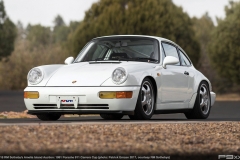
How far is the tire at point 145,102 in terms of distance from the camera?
1167 cm

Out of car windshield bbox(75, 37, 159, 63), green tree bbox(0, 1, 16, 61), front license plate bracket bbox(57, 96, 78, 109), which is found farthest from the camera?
green tree bbox(0, 1, 16, 61)

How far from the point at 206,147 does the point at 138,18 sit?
38257 mm

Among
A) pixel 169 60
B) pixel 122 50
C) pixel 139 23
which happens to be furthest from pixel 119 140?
pixel 139 23

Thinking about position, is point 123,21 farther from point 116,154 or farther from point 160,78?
point 116,154

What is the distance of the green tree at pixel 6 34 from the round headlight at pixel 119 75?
123 ft

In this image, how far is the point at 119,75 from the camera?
37.3ft

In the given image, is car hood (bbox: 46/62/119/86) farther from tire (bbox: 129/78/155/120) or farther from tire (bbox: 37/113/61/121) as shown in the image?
tire (bbox: 37/113/61/121)

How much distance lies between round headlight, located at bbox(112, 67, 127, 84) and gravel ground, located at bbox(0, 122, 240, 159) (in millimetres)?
1546

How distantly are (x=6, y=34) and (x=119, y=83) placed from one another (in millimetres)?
38144

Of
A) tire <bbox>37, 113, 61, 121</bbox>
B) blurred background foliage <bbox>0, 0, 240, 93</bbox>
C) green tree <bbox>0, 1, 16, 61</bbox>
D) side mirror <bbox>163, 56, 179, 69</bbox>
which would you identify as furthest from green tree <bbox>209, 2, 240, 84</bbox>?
tire <bbox>37, 113, 61, 121</bbox>

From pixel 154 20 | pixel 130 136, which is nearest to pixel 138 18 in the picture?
pixel 154 20

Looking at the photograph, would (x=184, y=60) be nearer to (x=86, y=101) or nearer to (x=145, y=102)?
(x=145, y=102)

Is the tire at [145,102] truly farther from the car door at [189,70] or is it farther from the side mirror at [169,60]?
the car door at [189,70]

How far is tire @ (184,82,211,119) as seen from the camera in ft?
45.2
